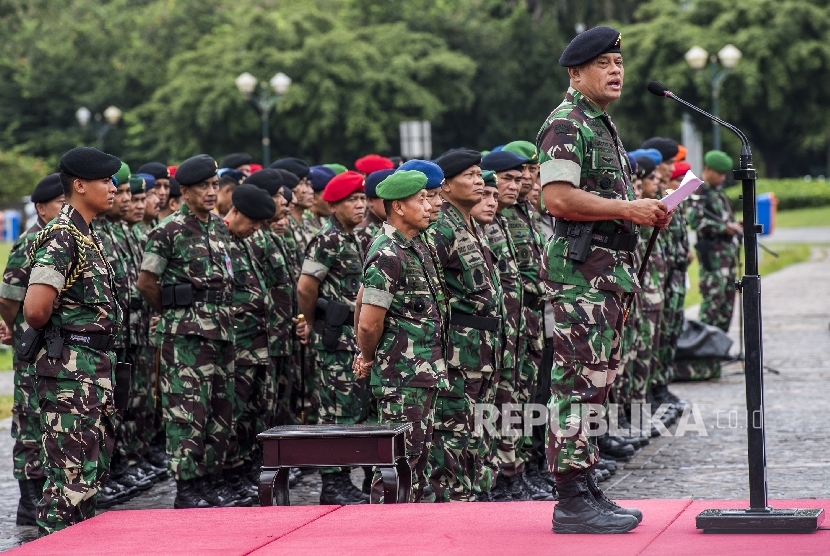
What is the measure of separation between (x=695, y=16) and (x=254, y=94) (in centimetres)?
1513

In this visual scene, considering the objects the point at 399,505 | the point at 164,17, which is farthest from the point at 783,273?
the point at 164,17

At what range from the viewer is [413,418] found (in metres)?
7.19

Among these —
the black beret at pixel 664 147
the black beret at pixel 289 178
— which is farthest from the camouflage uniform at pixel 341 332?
the black beret at pixel 664 147

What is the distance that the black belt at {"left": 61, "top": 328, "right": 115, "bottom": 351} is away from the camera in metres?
6.95

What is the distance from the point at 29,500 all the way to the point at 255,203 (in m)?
2.23

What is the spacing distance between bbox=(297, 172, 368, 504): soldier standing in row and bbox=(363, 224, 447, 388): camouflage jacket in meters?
1.60

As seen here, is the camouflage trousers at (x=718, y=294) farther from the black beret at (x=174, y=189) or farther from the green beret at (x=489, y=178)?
the green beret at (x=489, y=178)

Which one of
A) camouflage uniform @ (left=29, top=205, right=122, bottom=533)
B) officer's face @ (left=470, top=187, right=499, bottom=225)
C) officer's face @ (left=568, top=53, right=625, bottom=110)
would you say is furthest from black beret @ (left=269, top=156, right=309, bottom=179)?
officer's face @ (left=568, top=53, right=625, bottom=110)

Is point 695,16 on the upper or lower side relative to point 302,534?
upper

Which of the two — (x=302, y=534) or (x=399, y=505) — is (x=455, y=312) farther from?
(x=302, y=534)

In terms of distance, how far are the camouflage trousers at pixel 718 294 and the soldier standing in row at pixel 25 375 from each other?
27.7 ft

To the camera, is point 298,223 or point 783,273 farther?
point 783,273

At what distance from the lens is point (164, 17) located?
5834 centimetres

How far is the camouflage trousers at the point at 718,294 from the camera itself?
15.2 m
